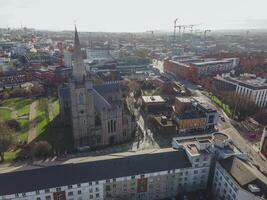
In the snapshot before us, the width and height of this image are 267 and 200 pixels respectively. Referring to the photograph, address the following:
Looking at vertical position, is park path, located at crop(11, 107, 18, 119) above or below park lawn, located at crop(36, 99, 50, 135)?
below

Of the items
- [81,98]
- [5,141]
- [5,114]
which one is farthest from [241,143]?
[5,114]

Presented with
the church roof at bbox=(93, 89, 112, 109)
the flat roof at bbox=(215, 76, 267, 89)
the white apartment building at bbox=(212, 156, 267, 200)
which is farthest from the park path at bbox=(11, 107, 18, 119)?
the flat roof at bbox=(215, 76, 267, 89)

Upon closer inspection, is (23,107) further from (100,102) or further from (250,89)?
(250,89)

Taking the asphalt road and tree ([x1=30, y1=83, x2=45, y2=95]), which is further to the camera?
tree ([x1=30, y1=83, x2=45, y2=95])

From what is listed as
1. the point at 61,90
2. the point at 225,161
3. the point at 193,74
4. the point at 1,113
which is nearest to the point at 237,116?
the point at 225,161

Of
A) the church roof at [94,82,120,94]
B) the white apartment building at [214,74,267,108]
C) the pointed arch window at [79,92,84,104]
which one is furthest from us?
the white apartment building at [214,74,267,108]

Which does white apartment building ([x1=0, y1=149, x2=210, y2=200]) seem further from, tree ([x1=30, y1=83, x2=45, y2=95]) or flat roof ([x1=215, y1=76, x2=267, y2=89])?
tree ([x1=30, y1=83, x2=45, y2=95])

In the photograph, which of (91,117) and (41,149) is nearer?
(41,149)

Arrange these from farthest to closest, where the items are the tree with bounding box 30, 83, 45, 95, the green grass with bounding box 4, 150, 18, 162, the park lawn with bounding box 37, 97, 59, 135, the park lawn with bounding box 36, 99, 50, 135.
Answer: the tree with bounding box 30, 83, 45, 95, the park lawn with bounding box 37, 97, 59, 135, the park lawn with bounding box 36, 99, 50, 135, the green grass with bounding box 4, 150, 18, 162
